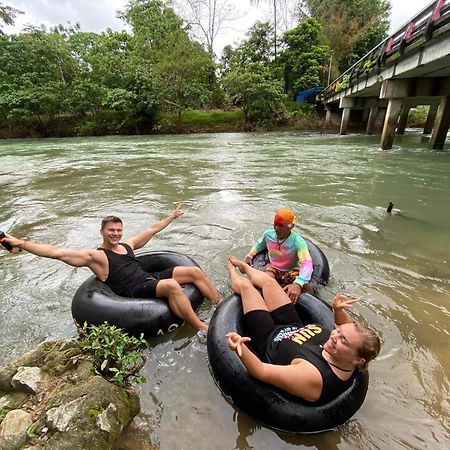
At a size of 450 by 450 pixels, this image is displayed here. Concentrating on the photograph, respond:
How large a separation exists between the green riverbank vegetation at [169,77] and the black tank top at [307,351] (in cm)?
2515

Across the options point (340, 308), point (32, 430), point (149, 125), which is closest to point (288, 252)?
point (340, 308)

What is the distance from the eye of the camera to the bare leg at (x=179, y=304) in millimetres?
3340

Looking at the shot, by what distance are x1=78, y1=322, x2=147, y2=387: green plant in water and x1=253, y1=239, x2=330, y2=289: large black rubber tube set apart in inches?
79.9

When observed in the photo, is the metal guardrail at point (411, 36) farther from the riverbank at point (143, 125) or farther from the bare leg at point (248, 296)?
the riverbank at point (143, 125)

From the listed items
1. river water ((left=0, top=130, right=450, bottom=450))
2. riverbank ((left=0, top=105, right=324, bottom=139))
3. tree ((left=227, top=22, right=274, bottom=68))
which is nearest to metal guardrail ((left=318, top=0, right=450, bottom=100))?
river water ((left=0, top=130, right=450, bottom=450))

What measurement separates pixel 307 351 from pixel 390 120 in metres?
13.2

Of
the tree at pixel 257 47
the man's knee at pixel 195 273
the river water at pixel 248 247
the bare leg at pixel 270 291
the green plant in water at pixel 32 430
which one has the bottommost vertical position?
the river water at pixel 248 247

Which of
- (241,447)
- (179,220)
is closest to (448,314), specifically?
(241,447)

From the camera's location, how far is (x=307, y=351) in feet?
7.96

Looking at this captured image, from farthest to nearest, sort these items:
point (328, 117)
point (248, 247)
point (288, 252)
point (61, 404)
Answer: point (328, 117) → point (248, 247) → point (288, 252) → point (61, 404)

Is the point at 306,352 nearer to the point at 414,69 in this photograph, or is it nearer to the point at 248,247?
the point at 248,247

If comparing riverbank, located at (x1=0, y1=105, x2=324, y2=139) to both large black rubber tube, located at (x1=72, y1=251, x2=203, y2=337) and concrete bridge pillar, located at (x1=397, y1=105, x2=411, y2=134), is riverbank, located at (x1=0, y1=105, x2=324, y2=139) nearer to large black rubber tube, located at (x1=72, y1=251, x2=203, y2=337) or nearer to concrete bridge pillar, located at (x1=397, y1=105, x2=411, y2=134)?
concrete bridge pillar, located at (x1=397, y1=105, x2=411, y2=134)

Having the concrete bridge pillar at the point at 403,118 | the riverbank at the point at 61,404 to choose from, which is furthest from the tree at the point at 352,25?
the riverbank at the point at 61,404

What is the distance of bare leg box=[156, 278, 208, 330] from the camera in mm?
3340
